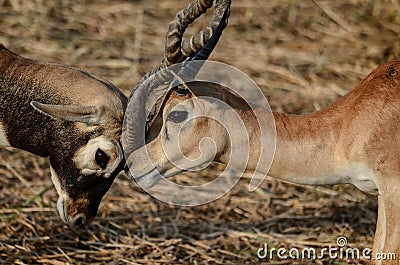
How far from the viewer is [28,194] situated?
7.83 m

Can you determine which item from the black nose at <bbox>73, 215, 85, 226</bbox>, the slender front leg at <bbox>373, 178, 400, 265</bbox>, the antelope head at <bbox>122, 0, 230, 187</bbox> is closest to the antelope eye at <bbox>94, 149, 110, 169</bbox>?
the antelope head at <bbox>122, 0, 230, 187</bbox>

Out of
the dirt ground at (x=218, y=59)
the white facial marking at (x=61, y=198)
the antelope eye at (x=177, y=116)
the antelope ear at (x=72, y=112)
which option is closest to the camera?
the antelope ear at (x=72, y=112)

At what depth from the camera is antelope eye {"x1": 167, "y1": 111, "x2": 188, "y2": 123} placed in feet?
18.3

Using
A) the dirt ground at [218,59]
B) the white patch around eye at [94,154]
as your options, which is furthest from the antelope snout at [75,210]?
the dirt ground at [218,59]

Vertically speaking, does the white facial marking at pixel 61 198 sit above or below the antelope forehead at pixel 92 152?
below

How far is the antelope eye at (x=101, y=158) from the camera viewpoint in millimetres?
5602

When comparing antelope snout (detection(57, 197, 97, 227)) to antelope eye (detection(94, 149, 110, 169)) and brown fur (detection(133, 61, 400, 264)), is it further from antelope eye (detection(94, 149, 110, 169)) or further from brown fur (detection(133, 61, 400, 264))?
brown fur (detection(133, 61, 400, 264))

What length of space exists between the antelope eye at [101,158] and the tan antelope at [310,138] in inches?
Result: 6.4

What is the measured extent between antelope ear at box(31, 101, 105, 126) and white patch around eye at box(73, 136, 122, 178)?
13cm

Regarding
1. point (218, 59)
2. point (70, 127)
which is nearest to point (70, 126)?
point (70, 127)

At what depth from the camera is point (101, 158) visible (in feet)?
18.4

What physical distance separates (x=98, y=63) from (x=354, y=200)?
12.6ft

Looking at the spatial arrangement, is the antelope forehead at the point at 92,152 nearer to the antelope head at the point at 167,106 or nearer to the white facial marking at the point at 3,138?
the antelope head at the point at 167,106

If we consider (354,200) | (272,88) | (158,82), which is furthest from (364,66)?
(158,82)
